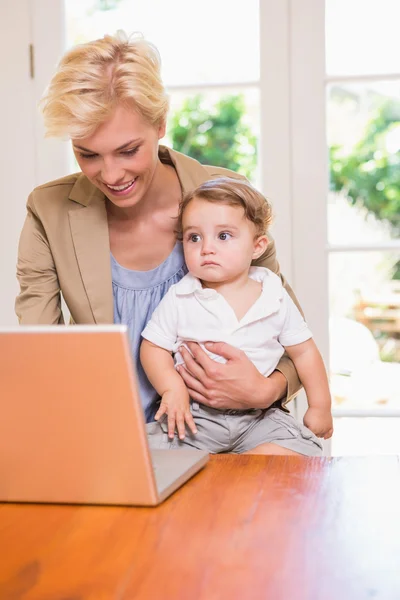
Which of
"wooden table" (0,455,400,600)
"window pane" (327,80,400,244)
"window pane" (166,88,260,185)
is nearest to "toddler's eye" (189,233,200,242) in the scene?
"wooden table" (0,455,400,600)

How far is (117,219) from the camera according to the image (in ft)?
6.66

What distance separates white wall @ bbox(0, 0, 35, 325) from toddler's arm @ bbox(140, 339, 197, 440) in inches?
42.0

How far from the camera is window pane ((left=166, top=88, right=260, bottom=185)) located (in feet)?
35.7

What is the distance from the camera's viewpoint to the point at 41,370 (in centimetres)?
99

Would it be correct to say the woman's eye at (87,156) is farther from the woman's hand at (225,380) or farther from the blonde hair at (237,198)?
the woman's hand at (225,380)

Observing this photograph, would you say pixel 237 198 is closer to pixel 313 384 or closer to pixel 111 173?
pixel 111 173

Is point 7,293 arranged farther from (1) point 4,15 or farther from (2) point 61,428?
(2) point 61,428

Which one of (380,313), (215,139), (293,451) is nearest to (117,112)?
(293,451)

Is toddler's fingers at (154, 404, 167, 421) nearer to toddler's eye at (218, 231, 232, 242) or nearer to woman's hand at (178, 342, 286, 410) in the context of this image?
woman's hand at (178, 342, 286, 410)

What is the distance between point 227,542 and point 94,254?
1060 millimetres

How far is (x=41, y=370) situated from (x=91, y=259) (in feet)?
2.98

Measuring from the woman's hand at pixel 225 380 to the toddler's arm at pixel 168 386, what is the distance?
0.10 ft

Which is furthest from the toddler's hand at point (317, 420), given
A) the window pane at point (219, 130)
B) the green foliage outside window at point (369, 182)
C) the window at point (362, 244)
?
the window pane at point (219, 130)

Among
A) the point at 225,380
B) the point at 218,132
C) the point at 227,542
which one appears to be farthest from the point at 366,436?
the point at 218,132
